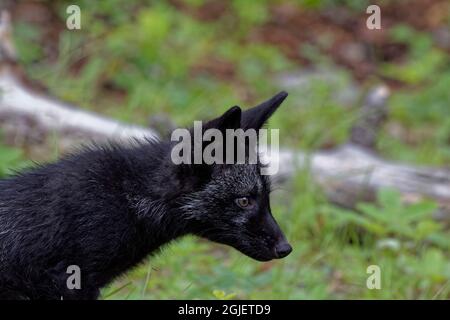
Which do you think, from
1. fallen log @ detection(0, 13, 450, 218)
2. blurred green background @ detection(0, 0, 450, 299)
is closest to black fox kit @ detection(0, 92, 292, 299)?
blurred green background @ detection(0, 0, 450, 299)

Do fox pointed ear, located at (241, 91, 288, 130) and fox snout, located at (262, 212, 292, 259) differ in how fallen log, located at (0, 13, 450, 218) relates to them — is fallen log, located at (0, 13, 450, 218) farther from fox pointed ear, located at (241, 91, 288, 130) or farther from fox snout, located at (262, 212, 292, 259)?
fox snout, located at (262, 212, 292, 259)

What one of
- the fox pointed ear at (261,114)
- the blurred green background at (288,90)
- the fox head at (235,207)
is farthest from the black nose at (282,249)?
the fox pointed ear at (261,114)

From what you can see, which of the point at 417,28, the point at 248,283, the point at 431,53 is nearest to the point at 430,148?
the point at 431,53

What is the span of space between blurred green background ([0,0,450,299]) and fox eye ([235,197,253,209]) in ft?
1.73

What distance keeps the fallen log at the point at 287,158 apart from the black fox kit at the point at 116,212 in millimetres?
2648

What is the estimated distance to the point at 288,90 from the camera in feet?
36.0

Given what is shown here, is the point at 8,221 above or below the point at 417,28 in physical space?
below

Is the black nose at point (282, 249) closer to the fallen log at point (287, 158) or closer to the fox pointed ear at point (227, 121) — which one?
the fox pointed ear at point (227, 121)

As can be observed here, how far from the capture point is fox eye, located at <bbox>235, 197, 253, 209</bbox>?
490 cm

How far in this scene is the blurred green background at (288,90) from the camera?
650 cm

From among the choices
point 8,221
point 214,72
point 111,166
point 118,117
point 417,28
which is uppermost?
point 417,28
